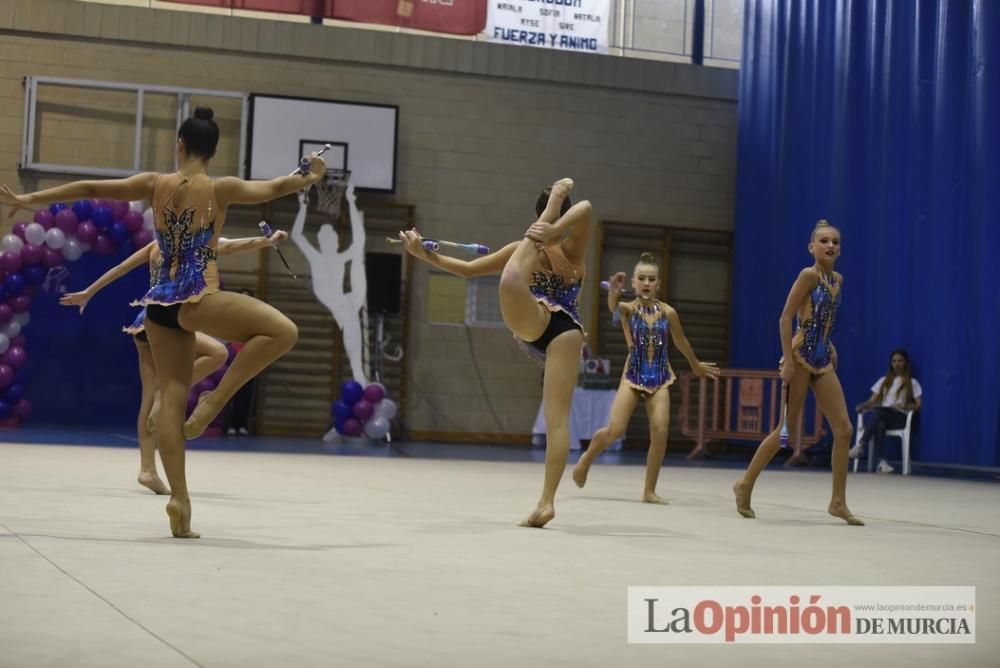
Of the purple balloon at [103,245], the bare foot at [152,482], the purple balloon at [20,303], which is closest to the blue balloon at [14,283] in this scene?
the purple balloon at [20,303]

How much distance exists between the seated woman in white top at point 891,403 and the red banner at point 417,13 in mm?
6286

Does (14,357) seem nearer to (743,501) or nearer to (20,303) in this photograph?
(20,303)

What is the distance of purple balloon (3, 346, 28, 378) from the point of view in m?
13.9

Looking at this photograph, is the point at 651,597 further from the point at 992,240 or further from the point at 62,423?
the point at 62,423

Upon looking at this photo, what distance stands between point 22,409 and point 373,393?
3816mm

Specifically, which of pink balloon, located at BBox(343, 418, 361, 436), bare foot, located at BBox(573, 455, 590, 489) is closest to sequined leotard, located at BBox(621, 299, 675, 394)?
bare foot, located at BBox(573, 455, 590, 489)

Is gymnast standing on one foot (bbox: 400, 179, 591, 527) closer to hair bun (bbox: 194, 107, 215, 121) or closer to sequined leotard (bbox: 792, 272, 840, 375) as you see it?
hair bun (bbox: 194, 107, 215, 121)

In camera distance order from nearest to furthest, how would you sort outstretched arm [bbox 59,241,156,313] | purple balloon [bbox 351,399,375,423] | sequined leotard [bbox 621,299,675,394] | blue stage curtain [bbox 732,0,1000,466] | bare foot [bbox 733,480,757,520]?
outstretched arm [bbox 59,241,156,313], bare foot [bbox 733,480,757,520], sequined leotard [bbox 621,299,675,394], blue stage curtain [bbox 732,0,1000,466], purple balloon [bbox 351,399,375,423]

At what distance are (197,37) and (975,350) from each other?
9.31m

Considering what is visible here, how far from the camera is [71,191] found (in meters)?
4.68

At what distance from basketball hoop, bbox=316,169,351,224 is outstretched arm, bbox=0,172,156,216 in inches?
406

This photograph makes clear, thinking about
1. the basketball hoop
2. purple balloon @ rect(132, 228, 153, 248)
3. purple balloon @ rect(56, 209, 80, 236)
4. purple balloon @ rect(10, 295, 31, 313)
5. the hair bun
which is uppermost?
the basketball hoop

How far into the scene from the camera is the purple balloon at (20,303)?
13.9m

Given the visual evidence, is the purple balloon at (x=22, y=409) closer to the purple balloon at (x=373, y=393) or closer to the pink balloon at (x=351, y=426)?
the pink balloon at (x=351, y=426)
